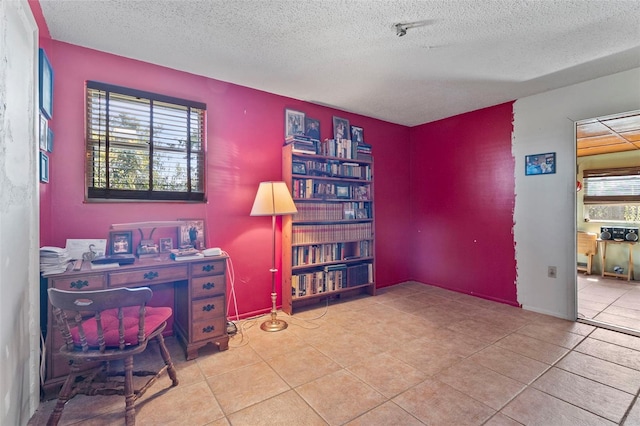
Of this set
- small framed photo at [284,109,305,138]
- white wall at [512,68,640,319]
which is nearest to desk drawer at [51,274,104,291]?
small framed photo at [284,109,305,138]

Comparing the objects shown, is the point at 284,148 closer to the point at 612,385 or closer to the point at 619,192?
the point at 612,385

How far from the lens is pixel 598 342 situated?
258 centimetres

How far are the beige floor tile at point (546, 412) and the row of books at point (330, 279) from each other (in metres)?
2.10

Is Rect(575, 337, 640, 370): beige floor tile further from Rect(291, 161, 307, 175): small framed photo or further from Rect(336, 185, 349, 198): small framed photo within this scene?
Rect(291, 161, 307, 175): small framed photo

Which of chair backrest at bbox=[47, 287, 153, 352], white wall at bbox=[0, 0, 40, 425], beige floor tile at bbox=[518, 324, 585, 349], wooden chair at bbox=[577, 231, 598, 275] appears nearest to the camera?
Result: white wall at bbox=[0, 0, 40, 425]


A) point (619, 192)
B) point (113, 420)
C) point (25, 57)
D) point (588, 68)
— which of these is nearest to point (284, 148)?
point (25, 57)

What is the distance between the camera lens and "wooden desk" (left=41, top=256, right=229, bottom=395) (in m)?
1.84

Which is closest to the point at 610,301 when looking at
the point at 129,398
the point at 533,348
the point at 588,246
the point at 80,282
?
the point at 588,246

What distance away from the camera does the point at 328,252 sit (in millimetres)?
3586

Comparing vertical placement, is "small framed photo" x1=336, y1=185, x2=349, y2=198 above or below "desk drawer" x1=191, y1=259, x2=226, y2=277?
above

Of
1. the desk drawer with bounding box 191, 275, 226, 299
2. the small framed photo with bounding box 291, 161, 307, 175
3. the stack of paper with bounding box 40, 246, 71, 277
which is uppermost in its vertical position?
the small framed photo with bounding box 291, 161, 307, 175

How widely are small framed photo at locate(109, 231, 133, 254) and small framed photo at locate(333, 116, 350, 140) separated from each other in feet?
8.66

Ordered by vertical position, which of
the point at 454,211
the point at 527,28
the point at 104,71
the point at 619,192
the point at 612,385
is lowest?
the point at 612,385

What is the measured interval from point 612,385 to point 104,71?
15.0ft
